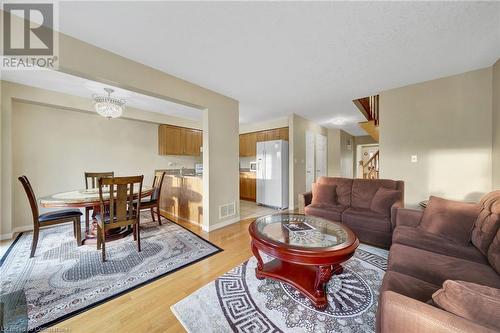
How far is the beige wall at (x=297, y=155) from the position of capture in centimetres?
469

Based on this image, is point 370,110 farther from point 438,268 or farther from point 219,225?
point 219,225

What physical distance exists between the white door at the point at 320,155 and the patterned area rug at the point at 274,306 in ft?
14.1

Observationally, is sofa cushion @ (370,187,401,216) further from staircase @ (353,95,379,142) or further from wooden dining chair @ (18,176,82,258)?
wooden dining chair @ (18,176,82,258)

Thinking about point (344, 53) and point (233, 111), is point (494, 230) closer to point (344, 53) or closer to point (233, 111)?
point (344, 53)

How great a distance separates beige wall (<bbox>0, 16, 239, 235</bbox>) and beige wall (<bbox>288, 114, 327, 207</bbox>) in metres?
1.69

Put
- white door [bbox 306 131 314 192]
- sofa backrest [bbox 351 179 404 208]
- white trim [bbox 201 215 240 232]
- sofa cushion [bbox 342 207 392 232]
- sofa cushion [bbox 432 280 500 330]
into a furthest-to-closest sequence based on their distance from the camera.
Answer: white door [bbox 306 131 314 192]
white trim [bbox 201 215 240 232]
sofa backrest [bbox 351 179 404 208]
sofa cushion [bbox 342 207 392 232]
sofa cushion [bbox 432 280 500 330]

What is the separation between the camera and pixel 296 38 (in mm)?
1894

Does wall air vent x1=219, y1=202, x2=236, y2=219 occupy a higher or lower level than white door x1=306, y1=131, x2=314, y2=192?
lower

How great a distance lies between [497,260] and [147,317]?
101 inches

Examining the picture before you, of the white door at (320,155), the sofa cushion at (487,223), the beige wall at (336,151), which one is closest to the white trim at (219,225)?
the sofa cushion at (487,223)

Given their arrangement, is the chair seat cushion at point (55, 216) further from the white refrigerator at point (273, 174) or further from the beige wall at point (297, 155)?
the beige wall at point (297, 155)

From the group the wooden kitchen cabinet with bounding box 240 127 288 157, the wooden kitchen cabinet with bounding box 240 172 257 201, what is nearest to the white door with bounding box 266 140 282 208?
the wooden kitchen cabinet with bounding box 240 127 288 157

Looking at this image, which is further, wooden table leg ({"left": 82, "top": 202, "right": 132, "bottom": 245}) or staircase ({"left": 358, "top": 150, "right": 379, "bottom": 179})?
staircase ({"left": 358, "top": 150, "right": 379, "bottom": 179})

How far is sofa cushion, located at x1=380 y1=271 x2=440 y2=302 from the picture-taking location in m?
1.00
